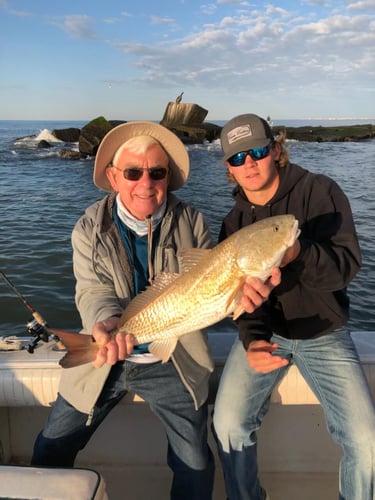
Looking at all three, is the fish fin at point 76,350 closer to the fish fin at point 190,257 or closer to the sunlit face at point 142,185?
the fish fin at point 190,257

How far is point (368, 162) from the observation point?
108 feet

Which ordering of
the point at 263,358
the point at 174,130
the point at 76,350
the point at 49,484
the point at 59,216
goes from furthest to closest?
the point at 174,130 < the point at 59,216 < the point at 263,358 < the point at 76,350 < the point at 49,484

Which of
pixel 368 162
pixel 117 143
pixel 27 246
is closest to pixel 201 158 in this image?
pixel 368 162

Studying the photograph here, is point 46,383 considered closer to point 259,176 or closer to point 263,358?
point 263,358

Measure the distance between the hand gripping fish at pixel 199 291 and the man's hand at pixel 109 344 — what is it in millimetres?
46

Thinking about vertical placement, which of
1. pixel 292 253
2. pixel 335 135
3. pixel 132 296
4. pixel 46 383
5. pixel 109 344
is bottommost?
pixel 46 383

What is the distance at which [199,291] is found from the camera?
3062 millimetres

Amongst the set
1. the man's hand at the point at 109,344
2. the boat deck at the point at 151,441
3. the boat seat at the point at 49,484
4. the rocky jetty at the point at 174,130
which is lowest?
the boat deck at the point at 151,441

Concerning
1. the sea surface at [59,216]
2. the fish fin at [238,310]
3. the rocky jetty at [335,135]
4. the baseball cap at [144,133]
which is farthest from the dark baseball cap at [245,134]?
the rocky jetty at [335,135]

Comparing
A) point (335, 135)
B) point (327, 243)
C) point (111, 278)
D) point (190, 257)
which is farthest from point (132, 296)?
point (335, 135)

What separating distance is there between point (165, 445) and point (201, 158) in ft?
111

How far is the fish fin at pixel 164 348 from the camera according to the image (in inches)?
126

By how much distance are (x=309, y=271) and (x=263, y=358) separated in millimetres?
726

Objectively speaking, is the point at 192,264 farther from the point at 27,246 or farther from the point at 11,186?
the point at 11,186
